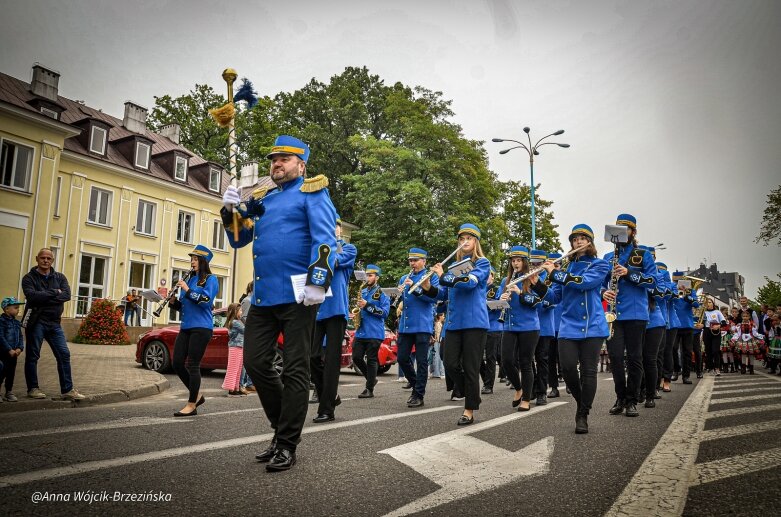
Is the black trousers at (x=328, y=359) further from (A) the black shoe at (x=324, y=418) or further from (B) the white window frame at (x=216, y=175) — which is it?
(B) the white window frame at (x=216, y=175)

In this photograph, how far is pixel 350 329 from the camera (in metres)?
17.9

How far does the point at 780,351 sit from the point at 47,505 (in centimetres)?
2063

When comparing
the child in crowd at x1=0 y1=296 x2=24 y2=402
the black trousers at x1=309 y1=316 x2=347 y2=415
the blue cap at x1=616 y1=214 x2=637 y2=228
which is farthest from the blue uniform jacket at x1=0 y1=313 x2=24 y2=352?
the blue cap at x1=616 y1=214 x2=637 y2=228

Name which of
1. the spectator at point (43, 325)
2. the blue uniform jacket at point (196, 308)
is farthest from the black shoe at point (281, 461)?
the spectator at point (43, 325)

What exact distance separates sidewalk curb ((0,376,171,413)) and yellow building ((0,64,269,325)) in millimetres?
12501

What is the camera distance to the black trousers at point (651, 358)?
835 centimetres

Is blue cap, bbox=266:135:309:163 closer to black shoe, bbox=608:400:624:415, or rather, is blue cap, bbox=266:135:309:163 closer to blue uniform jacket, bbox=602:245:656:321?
blue uniform jacket, bbox=602:245:656:321

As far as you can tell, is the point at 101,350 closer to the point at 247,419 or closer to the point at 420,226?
the point at 247,419

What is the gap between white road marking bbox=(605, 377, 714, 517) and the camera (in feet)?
10.4

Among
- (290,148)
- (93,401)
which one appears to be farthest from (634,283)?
(93,401)

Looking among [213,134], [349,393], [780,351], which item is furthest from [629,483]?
[213,134]

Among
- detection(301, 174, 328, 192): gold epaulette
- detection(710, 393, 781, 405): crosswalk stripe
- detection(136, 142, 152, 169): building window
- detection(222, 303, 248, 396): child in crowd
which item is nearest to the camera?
detection(301, 174, 328, 192): gold epaulette

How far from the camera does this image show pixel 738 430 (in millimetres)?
5934

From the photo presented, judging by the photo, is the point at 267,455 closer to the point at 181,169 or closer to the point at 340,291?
the point at 340,291
